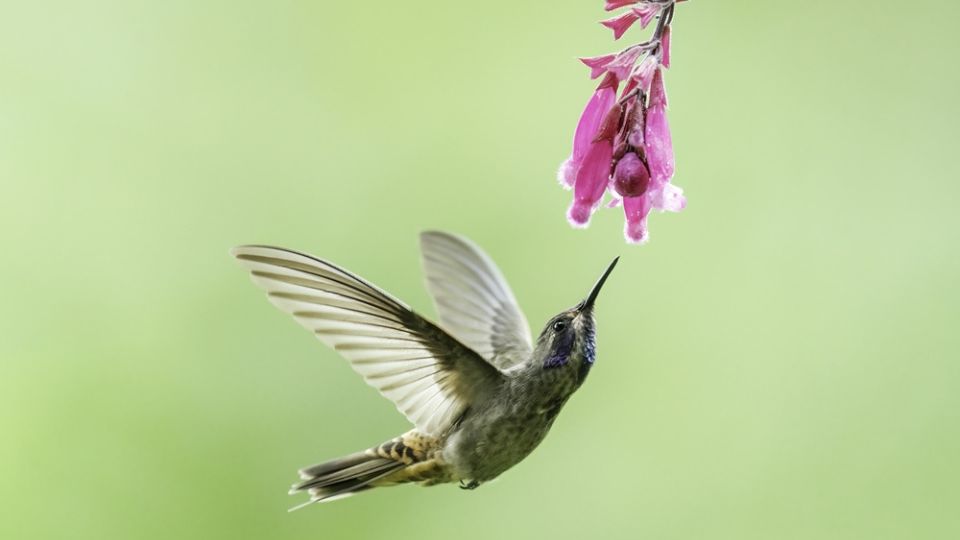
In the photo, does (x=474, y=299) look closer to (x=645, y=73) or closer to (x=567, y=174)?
(x=567, y=174)

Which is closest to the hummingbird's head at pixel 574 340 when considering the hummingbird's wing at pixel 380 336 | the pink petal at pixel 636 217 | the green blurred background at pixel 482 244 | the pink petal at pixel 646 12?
the hummingbird's wing at pixel 380 336

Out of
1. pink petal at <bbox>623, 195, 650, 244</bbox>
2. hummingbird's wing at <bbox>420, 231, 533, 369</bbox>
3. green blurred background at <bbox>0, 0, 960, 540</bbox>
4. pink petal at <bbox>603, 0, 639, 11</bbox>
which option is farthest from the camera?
green blurred background at <bbox>0, 0, 960, 540</bbox>

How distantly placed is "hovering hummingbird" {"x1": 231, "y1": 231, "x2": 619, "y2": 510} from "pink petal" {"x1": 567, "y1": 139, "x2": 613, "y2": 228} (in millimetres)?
150

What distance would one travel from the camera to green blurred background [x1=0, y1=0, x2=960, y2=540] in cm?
335

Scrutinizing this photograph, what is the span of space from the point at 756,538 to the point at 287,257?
2.36 meters

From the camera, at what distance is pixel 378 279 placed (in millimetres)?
3619

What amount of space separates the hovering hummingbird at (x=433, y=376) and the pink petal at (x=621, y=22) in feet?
1.46

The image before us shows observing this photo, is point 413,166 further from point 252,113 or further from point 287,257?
point 287,257

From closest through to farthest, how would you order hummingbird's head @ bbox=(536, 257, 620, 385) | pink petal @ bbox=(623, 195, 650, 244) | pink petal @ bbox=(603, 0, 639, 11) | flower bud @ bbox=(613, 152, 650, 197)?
pink petal @ bbox=(603, 0, 639, 11) → flower bud @ bbox=(613, 152, 650, 197) → pink petal @ bbox=(623, 195, 650, 244) → hummingbird's head @ bbox=(536, 257, 620, 385)

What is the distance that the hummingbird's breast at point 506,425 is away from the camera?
193 cm

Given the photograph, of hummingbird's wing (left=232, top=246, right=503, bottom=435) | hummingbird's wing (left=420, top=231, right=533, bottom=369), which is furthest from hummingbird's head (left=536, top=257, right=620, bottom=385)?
hummingbird's wing (left=420, top=231, right=533, bottom=369)

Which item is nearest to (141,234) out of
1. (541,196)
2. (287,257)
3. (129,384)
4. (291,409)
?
(129,384)

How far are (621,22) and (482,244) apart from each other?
2.26 meters

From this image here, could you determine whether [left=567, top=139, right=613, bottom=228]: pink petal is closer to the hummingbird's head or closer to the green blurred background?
the hummingbird's head
